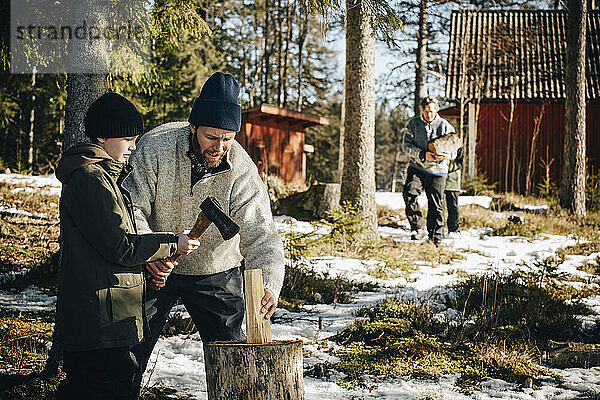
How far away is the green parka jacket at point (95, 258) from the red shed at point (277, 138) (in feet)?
44.8

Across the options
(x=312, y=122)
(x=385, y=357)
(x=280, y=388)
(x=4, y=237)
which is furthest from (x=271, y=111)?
(x=280, y=388)

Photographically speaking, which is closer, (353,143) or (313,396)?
(313,396)

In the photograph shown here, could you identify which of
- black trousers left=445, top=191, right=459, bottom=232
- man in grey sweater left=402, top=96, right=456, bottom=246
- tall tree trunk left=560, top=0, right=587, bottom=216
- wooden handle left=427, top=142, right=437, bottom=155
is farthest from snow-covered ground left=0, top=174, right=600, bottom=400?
tall tree trunk left=560, top=0, right=587, bottom=216

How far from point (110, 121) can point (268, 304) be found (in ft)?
4.14

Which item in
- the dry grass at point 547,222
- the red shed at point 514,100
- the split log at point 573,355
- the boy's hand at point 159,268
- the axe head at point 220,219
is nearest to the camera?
the axe head at point 220,219

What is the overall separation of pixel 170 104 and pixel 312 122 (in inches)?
271

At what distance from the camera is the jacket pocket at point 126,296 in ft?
8.49

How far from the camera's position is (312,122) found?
19594 millimetres

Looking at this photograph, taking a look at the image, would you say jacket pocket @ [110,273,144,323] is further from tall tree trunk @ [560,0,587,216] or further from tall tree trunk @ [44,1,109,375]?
tall tree trunk @ [560,0,587,216]

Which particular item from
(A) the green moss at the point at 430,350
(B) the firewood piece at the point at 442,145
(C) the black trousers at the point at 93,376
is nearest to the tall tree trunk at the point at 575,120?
(B) the firewood piece at the point at 442,145

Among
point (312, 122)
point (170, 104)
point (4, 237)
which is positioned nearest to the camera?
point (4, 237)

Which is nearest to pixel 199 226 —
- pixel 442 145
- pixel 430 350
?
pixel 430 350

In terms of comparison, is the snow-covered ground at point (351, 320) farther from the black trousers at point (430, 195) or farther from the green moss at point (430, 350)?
the black trousers at point (430, 195)

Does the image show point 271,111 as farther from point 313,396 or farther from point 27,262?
point 313,396
